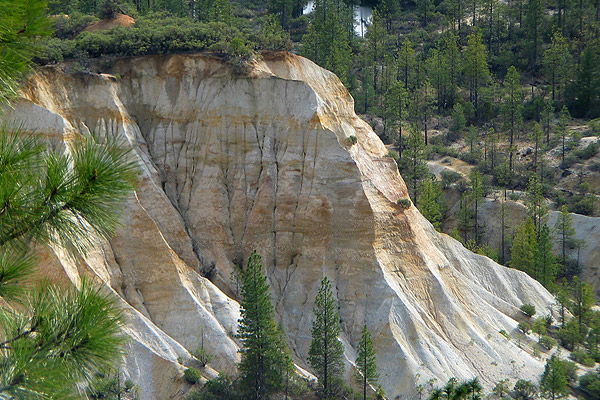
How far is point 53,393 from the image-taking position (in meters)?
8.57

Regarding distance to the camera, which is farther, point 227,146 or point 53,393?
point 227,146

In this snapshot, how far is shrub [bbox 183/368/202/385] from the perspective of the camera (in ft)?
108

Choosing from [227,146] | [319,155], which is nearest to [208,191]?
[227,146]

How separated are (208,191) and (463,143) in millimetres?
44197

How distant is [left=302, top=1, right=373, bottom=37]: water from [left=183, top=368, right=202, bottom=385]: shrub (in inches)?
3111

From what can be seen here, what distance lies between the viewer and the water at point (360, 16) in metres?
109

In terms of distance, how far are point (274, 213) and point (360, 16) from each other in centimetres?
7666

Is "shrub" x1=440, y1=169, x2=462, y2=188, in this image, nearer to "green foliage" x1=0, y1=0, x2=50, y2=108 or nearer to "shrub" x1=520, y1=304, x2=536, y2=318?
"shrub" x1=520, y1=304, x2=536, y2=318

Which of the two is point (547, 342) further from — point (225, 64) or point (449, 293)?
point (225, 64)

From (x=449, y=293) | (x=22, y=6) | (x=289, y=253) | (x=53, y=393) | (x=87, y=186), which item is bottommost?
(x=449, y=293)

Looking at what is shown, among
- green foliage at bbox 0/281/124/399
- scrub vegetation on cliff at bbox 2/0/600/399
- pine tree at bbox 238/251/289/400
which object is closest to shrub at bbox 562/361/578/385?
scrub vegetation on cliff at bbox 2/0/600/399

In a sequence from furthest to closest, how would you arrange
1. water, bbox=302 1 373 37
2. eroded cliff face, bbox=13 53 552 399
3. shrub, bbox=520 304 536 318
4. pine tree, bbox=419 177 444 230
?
water, bbox=302 1 373 37, pine tree, bbox=419 177 444 230, shrub, bbox=520 304 536 318, eroded cliff face, bbox=13 53 552 399

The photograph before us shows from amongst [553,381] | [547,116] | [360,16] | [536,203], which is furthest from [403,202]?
[360,16]

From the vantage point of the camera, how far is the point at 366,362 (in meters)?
35.4
